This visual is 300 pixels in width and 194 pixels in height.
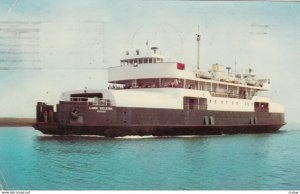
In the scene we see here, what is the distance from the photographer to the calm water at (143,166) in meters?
11.1

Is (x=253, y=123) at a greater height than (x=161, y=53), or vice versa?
(x=161, y=53)

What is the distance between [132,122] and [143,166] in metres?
5.41

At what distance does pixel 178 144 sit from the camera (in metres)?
16.7

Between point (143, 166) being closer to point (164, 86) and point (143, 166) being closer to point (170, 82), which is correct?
point (164, 86)

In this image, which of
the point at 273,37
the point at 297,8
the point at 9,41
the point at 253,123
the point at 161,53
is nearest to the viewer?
the point at 9,41

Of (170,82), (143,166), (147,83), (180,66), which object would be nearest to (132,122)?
(147,83)

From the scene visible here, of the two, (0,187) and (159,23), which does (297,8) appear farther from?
(0,187)

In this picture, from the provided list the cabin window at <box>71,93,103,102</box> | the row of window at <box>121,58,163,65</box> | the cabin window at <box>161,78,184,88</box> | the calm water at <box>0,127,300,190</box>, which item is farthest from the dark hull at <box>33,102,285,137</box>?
the row of window at <box>121,58,163,65</box>

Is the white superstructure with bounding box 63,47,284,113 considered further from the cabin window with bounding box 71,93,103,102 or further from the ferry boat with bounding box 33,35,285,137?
the cabin window with bounding box 71,93,103,102

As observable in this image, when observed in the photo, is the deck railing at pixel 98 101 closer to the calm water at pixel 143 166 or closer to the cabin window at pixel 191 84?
the calm water at pixel 143 166

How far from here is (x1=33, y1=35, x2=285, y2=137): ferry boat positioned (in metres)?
17.2

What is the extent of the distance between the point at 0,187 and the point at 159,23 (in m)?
6.25

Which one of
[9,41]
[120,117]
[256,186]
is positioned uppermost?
[9,41]

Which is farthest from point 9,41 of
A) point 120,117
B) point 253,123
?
point 253,123
